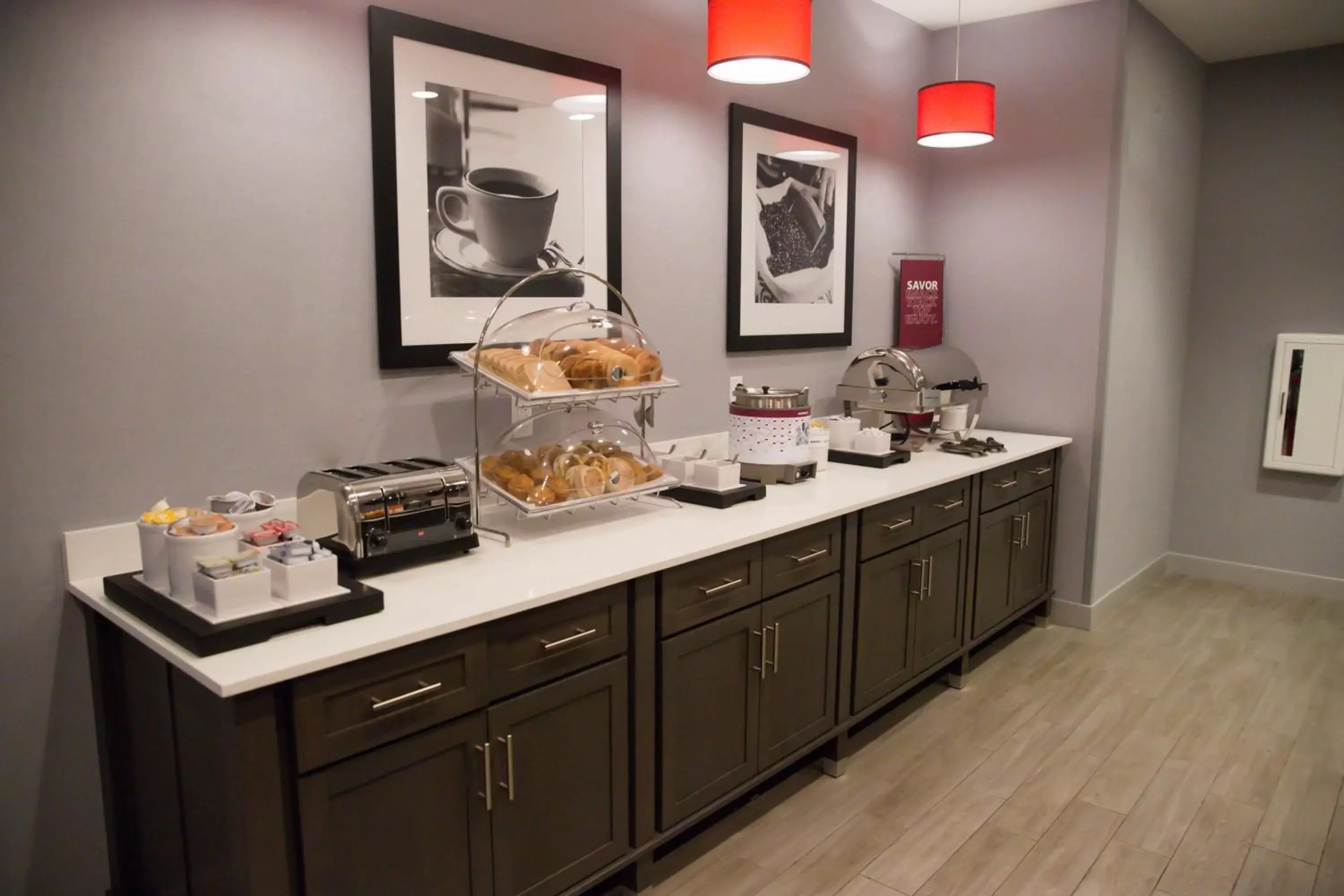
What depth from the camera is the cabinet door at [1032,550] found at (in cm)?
374

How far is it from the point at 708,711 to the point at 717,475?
67 cm

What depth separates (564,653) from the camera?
1.89m

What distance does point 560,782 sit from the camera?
192 cm

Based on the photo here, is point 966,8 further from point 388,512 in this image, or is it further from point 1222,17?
point 388,512

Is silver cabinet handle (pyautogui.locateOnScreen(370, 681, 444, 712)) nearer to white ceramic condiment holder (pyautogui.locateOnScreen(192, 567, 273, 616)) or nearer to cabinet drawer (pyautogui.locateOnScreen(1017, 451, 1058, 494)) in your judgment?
white ceramic condiment holder (pyautogui.locateOnScreen(192, 567, 273, 616))

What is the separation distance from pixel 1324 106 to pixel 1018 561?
2.79 metres

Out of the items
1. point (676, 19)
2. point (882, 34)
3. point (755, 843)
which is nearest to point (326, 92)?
point (676, 19)

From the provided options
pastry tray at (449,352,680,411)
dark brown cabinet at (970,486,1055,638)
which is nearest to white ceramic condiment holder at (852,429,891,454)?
dark brown cabinet at (970,486,1055,638)

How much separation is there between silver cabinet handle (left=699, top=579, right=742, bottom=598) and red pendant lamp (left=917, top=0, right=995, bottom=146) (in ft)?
6.58

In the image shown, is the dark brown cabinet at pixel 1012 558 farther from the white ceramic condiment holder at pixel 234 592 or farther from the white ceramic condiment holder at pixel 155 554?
the white ceramic condiment holder at pixel 155 554

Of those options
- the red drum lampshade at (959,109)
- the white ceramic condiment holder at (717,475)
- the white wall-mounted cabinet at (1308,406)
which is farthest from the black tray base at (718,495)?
the white wall-mounted cabinet at (1308,406)

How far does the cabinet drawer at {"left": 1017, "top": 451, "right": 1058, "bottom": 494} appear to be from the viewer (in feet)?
12.2

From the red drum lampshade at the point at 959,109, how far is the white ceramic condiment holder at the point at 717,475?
1.61 m

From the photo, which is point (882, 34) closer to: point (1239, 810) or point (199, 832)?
point (1239, 810)
